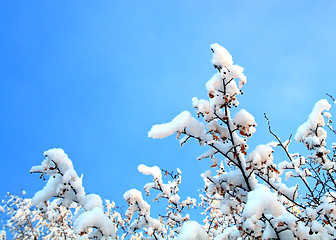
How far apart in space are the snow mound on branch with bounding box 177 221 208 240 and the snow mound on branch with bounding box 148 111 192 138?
3.23 feet

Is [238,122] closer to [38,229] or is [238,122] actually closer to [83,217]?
[83,217]

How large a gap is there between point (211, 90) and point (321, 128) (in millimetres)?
2599

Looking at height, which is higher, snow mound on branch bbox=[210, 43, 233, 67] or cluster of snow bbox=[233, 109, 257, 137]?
snow mound on branch bbox=[210, 43, 233, 67]

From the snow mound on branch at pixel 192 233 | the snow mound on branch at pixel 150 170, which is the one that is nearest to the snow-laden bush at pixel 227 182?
the snow mound on branch at pixel 192 233

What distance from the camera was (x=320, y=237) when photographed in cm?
254

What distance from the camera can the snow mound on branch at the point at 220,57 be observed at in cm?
279

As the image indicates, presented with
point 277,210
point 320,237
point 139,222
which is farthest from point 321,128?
point 139,222

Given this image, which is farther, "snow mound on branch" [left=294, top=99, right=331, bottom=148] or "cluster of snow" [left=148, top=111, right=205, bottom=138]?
"snow mound on branch" [left=294, top=99, right=331, bottom=148]

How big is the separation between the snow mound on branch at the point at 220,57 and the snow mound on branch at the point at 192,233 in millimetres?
1723

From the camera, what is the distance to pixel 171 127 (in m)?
2.66

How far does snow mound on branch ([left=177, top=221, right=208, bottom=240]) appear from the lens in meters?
2.59

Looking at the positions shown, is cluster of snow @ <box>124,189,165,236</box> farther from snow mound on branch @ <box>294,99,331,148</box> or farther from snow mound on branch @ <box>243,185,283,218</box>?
snow mound on branch @ <box>294,99,331,148</box>

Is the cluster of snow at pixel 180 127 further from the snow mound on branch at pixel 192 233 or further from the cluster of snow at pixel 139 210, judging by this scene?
the cluster of snow at pixel 139 210

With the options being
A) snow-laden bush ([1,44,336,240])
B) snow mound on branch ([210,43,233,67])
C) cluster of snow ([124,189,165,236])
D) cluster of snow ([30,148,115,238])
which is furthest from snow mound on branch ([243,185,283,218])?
cluster of snow ([124,189,165,236])
